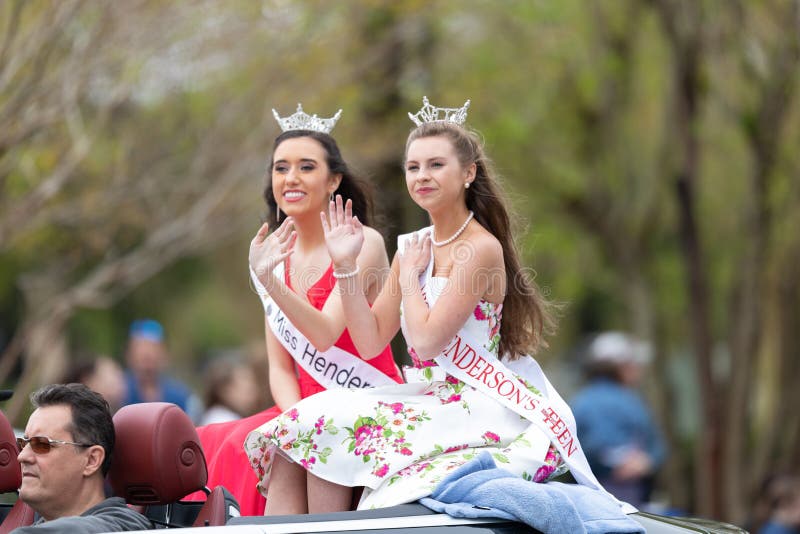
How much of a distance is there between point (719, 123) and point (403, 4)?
412 centimetres

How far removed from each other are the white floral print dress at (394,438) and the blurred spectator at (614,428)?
3.72m

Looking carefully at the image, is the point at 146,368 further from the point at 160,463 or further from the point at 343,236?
the point at 160,463

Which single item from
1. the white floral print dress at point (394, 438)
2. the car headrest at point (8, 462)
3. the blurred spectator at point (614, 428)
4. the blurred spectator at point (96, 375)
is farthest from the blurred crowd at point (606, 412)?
the white floral print dress at point (394, 438)

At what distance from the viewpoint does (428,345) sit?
13.9 ft

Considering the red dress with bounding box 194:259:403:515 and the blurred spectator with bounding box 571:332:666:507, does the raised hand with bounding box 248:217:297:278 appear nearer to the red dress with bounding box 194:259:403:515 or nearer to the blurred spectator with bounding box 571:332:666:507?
the red dress with bounding box 194:259:403:515

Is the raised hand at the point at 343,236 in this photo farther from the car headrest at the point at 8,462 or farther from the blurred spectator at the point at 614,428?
the blurred spectator at the point at 614,428

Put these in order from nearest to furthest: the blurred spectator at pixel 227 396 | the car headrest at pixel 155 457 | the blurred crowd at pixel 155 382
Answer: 1. the car headrest at pixel 155 457
2. the blurred crowd at pixel 155 382
3. the blurred spectator at pixel 227 396

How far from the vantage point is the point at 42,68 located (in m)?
7.20

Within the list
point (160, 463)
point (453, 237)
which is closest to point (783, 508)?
point (453, 237)

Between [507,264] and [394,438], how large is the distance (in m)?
0.76

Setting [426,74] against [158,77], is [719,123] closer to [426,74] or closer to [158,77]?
[426,74]

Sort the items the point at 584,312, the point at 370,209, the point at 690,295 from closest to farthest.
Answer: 1. the point at 370,209
2. the point at 690,295
3. the point at 584,312

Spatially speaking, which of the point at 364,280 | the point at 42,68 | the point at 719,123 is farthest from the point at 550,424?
the point at 719,123

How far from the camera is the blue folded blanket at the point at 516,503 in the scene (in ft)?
12.3
